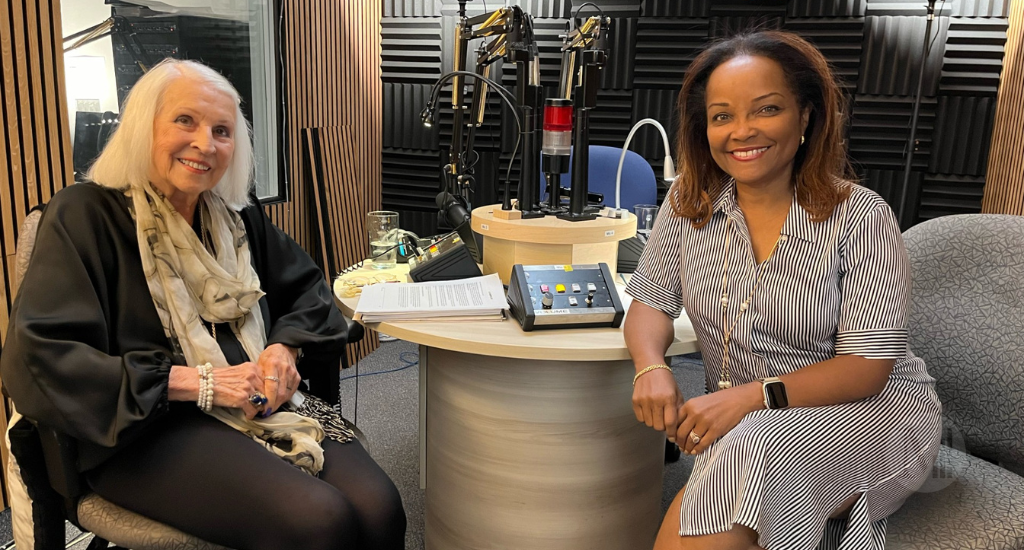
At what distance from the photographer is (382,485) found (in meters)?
1.71

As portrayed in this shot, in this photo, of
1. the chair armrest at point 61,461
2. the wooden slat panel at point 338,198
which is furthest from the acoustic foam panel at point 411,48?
the chair armrest at point 61,461

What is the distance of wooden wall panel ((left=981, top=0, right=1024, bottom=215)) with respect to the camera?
381cm

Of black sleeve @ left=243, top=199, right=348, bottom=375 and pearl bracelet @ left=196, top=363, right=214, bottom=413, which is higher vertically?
black sleeve @ left=243, top=199, right=348, bottom=375

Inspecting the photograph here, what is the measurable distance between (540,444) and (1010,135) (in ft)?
11.8

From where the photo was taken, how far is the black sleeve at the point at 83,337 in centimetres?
147

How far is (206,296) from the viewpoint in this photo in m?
1.76

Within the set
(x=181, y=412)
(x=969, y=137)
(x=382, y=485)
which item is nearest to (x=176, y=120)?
(x=181, y=412)

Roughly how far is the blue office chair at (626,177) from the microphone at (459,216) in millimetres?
1137

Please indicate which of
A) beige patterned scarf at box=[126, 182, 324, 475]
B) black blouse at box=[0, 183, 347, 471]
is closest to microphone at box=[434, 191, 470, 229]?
beige patterned scarf at box=[126, 182, 324, 475]

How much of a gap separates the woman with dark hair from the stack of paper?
1.38 ft

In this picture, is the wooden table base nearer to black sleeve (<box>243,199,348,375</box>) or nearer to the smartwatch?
black sleeve (<box>243,199,348,375</box>)

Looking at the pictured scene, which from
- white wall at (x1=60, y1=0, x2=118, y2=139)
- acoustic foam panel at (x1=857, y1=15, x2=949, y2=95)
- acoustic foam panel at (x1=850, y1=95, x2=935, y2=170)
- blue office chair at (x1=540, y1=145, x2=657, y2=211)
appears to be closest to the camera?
white wall at (x1=60, y1=0, x2=118, y2=139)

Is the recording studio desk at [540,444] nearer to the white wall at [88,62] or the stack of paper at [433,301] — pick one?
the stack of paper at [433,301]

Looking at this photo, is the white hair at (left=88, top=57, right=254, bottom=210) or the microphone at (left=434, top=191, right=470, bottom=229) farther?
the microphone at (left=434, top=191, right=470, bottom=229)
